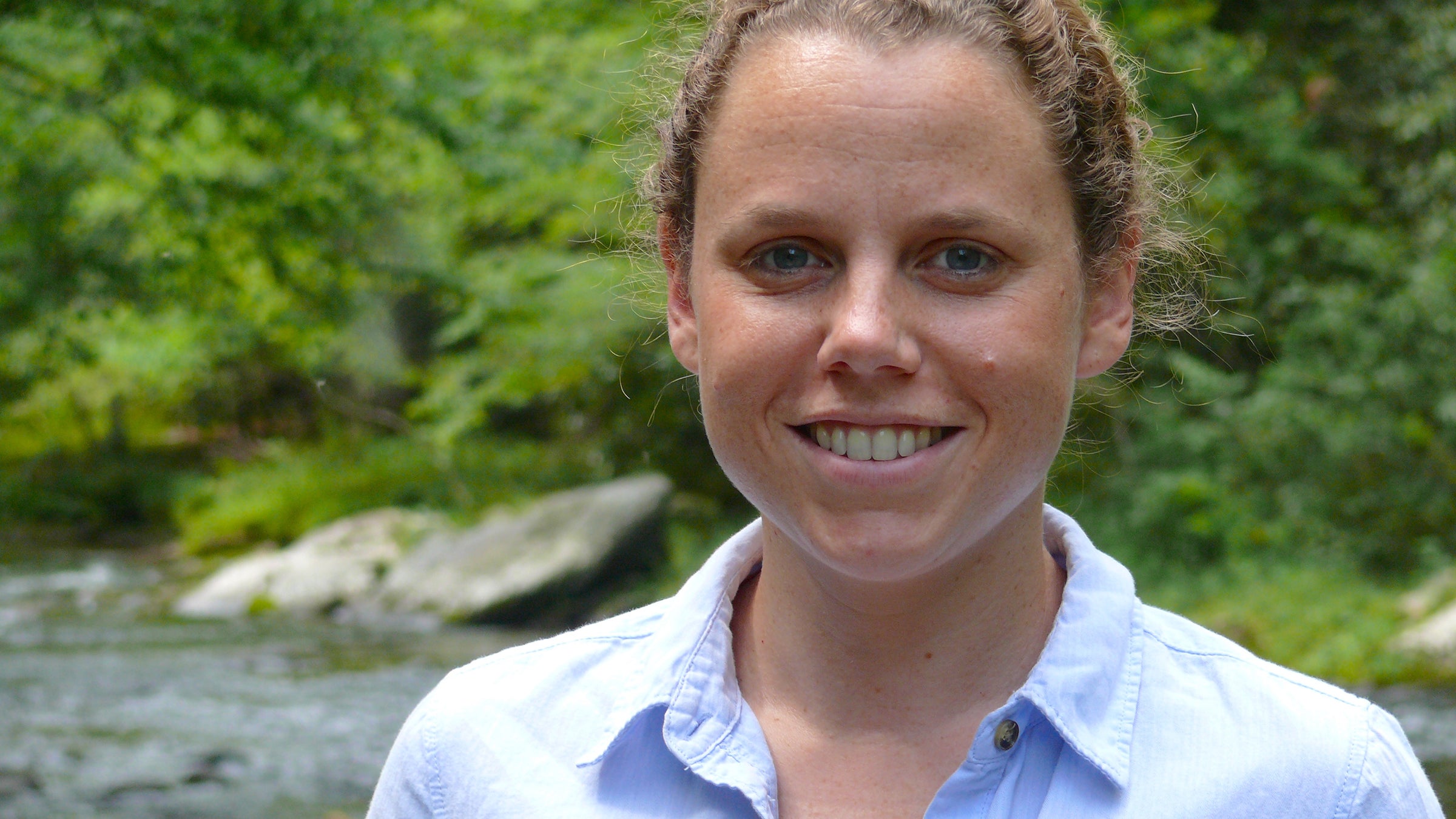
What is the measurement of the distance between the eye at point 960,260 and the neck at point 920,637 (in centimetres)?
28

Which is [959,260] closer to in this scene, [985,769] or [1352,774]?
[985,769]

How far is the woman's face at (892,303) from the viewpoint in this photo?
1.35 m

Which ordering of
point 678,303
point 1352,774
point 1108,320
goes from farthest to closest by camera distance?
point 678,303
point 1108,320
point 1352,774

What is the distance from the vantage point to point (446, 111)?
18.9ft

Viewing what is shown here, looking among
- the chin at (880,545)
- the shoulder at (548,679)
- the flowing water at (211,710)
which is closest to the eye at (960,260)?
the chin at (880,545)

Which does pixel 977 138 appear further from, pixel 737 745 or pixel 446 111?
pixel 446 111

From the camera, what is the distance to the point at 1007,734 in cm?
140

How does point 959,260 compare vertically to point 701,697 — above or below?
above

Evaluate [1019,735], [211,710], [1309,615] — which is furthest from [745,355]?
[1309,615]

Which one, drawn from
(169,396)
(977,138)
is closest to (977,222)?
(977,138)

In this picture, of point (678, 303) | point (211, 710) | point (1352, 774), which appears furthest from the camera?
point (211, 710)

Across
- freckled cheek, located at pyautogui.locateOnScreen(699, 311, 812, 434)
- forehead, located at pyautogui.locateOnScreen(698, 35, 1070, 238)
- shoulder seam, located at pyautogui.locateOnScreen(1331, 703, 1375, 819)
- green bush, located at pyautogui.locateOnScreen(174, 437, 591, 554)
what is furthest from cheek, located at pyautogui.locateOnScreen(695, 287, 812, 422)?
green bush, located at pyautogui.locateOnScreen(174, 437, 591, 554)

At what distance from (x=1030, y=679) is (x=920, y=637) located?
0.13 meters

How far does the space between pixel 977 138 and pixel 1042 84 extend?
123 millimetres
